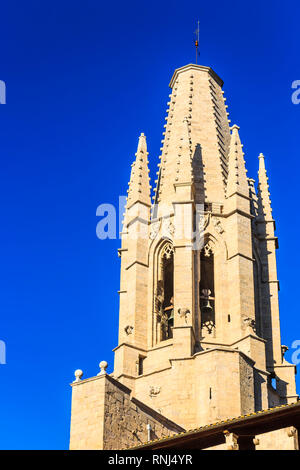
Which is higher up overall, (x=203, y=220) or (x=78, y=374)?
(x=203, y=220)

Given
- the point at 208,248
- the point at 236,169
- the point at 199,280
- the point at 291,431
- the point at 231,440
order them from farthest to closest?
the point at 236,169, the point at 208,248, the point at 199,280, the point at 231,440, the point at 291,431

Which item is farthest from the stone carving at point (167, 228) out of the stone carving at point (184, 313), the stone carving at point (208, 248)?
the stone carving at point (184, 313)

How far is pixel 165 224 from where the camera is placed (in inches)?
1781

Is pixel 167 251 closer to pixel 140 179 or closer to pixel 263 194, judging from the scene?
pixel 140 179

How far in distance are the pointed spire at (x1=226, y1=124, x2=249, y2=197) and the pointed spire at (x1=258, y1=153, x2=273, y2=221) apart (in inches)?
64.7

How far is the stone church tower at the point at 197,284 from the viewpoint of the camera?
130ft

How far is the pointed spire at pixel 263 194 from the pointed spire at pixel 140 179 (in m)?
4.60

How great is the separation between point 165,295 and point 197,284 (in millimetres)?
2120

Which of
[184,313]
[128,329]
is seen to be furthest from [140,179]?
[184,313]

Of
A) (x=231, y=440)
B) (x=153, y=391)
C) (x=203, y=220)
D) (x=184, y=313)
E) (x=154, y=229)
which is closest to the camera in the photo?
(x=231, y=440)

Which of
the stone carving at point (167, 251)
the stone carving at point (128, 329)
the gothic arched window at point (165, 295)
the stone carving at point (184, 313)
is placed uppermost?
the stone carving at point (167, 251)

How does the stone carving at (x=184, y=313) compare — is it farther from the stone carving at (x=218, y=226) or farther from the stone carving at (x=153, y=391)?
the stone carving at (x=218, y=226)

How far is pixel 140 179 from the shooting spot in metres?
47.1
